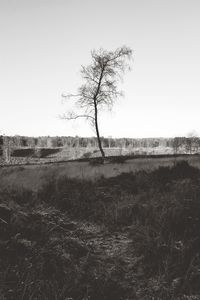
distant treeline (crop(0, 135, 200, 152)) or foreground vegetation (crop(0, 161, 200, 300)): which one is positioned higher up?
distant treeline (crop(0, 135, 200, 152))

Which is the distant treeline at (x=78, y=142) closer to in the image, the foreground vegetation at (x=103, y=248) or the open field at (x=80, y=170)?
the open field at (x=80, y=170)

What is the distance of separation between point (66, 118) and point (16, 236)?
2153cm

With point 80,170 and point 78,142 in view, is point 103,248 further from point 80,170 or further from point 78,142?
point 78,142

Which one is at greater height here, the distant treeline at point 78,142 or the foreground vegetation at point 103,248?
the distant treeline at point 78,142

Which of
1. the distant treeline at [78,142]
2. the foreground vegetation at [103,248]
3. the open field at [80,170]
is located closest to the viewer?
the foreground vegetation at [103,248]

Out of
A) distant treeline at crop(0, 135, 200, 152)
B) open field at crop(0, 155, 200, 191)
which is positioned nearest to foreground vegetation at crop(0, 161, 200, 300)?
open field at crop(0, 155, 200, 191)

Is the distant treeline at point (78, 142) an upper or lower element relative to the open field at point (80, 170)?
upper

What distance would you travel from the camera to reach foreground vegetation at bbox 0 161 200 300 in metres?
4.88

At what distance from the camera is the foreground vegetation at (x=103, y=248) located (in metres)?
4.88

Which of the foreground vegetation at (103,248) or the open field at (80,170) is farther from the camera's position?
the open field at (80,170)

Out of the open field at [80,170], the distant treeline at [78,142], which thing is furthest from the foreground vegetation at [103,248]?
the distant treeline at [78,142]

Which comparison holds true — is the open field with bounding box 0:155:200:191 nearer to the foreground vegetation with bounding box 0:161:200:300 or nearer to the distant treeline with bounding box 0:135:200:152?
the foreground vegetation with bounding box 0:161:200:300

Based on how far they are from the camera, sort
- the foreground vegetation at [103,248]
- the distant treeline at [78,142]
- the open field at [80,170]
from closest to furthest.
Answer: the foreground vegetation at [103,248]
the open field at [80,170]
the distant treeline at [78,142]

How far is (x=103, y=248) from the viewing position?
6949 millimetres
